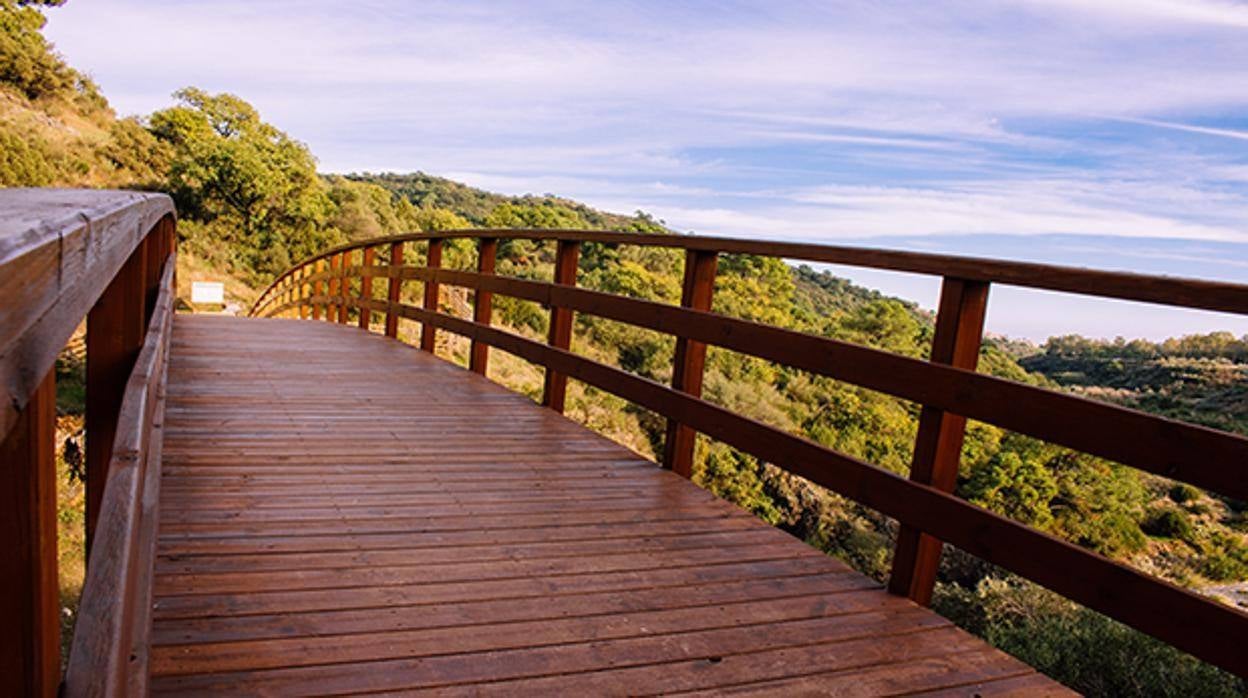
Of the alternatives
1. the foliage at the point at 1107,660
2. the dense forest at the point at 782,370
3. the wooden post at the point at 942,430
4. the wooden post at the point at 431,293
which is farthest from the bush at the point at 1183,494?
the wooden post at the point at 942,430

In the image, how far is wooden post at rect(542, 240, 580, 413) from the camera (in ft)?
17.0

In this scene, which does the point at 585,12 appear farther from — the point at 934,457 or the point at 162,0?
the point at 934,457

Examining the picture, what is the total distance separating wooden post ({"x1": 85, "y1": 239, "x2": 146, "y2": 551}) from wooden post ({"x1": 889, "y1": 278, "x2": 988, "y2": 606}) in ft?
7.58

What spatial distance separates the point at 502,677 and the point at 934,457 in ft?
4.90

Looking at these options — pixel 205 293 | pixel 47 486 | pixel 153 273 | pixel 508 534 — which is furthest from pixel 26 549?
pixel 205 293

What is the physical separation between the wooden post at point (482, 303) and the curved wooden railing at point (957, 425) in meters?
2.22

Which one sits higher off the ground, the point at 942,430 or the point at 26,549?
the point at 26,549

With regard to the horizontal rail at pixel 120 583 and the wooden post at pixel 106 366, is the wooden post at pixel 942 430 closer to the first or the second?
the horizontal rail at pixel 120 583

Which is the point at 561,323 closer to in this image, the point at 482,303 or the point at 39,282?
the point at 482,303

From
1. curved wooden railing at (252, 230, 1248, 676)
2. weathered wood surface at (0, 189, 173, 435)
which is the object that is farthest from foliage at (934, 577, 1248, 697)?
weathered wood surface at (0, 189, 173, 435)

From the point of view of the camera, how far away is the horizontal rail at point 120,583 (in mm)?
736

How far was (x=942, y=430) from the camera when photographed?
2662 millimetres

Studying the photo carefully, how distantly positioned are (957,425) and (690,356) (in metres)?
1.49

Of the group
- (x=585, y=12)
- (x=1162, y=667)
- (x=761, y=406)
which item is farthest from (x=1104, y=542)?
(x=585, y=12)
